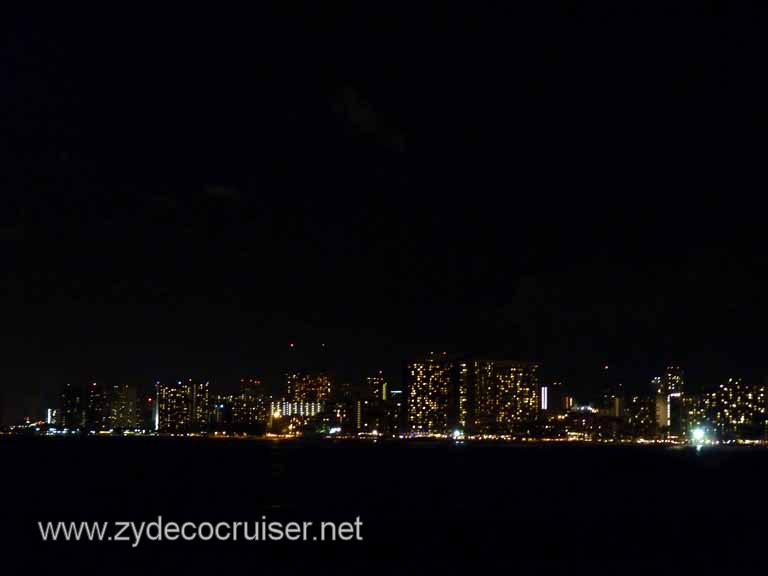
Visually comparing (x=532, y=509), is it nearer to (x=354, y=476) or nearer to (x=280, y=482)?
(x=280, y=482)

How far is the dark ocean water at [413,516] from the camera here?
3597cm

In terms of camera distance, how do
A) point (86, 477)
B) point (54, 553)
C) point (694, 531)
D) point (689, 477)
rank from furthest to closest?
1. point (689, 477)
2. point (86, 477)
3. point (694, 531)
4. point (54, 553)

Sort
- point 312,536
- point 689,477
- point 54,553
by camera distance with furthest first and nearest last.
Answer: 1. point 689,477
2. point 312,536
3. point 54,553

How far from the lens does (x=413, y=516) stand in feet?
176

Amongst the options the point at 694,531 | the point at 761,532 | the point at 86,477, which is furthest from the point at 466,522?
the point at 86,477

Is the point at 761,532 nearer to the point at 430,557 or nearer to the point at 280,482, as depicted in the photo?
the point at 430,557

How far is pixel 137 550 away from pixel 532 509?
29.7 meters

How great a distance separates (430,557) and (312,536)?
5.64m

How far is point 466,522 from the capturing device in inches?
2003

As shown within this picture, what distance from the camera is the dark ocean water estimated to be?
3597cm

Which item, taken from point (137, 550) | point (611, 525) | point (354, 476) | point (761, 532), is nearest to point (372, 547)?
point (137, 550)

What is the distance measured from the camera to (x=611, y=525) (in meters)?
51.8

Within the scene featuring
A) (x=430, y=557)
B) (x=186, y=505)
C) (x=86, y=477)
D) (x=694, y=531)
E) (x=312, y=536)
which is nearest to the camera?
(x=430, y=557)

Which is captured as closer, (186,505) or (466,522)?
(466,522)
